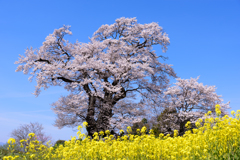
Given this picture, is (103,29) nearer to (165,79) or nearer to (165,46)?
(165,46)

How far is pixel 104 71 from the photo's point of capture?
59.9 feet

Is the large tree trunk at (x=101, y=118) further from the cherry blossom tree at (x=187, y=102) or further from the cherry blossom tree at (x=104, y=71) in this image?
the cherry blossom tree at (x=187, y=102)

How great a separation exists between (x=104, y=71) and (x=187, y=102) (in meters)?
8.83

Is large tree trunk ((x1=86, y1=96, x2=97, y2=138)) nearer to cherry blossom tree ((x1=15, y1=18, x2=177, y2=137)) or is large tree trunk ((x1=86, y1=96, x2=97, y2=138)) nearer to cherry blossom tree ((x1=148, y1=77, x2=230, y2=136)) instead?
cherry blossom tree ((x1=15, y1=18, x2=177, y2=137))

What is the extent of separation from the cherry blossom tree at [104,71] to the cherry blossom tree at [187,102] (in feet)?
5.02

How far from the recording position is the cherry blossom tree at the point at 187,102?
67.2ft

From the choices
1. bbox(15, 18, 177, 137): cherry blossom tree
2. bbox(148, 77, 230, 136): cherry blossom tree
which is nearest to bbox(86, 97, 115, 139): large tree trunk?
bbox(15, 18, 177, 137): cherry blossom tree

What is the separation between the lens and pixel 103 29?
2162cm

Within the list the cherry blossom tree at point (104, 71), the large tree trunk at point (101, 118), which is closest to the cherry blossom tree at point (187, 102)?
the cherry blossom tree at point (104, 71)

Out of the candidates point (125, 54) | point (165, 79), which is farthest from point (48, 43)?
point (165, 79)

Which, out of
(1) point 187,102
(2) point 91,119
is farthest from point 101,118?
(1) point 187,102

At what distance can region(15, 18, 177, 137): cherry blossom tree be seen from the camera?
17156 mm

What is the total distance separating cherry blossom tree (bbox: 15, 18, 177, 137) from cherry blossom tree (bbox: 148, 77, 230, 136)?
1.53 m

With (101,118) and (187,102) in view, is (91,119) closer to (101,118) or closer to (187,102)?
(101,118)
